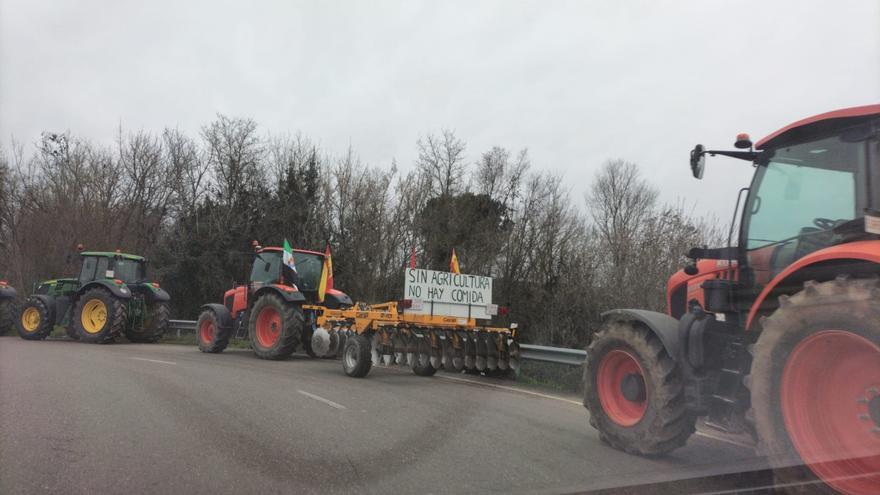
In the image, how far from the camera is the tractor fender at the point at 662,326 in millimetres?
5461

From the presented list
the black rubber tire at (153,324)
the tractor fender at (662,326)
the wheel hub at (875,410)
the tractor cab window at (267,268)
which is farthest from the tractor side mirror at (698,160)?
the black rubber tire at (153,324)

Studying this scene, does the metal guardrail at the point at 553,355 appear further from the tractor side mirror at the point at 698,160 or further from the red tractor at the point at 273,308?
the tractor side mirror at the point at 698,160

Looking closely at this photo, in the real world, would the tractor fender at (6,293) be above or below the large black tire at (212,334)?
above

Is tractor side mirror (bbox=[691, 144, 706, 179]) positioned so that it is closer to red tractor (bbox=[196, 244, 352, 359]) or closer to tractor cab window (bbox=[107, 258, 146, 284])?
red tractor (bbox=[196, 244, 352, 359])

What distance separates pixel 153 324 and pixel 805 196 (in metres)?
18.0

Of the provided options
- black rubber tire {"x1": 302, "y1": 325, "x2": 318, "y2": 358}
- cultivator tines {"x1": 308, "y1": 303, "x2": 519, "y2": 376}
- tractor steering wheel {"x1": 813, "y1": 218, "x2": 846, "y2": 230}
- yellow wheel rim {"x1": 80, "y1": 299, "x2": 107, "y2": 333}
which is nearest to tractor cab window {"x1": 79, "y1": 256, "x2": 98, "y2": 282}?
yellow wheel rim {"x1": 80, "y1": 299, "x2": 107, "y2": 333}

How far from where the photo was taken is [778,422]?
420 cm

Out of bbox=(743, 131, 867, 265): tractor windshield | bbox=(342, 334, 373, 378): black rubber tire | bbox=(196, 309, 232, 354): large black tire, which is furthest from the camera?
bbox=(196, 309, 232, 354): large black tire

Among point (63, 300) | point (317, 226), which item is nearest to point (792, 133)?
point (63, 300)

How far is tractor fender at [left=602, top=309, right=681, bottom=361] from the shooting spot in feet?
17.9

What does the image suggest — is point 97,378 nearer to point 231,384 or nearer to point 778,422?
point 231,384

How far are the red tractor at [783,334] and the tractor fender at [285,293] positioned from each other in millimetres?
8843

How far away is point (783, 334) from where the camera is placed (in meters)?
4.24

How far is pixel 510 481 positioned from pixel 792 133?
11.6 feet
